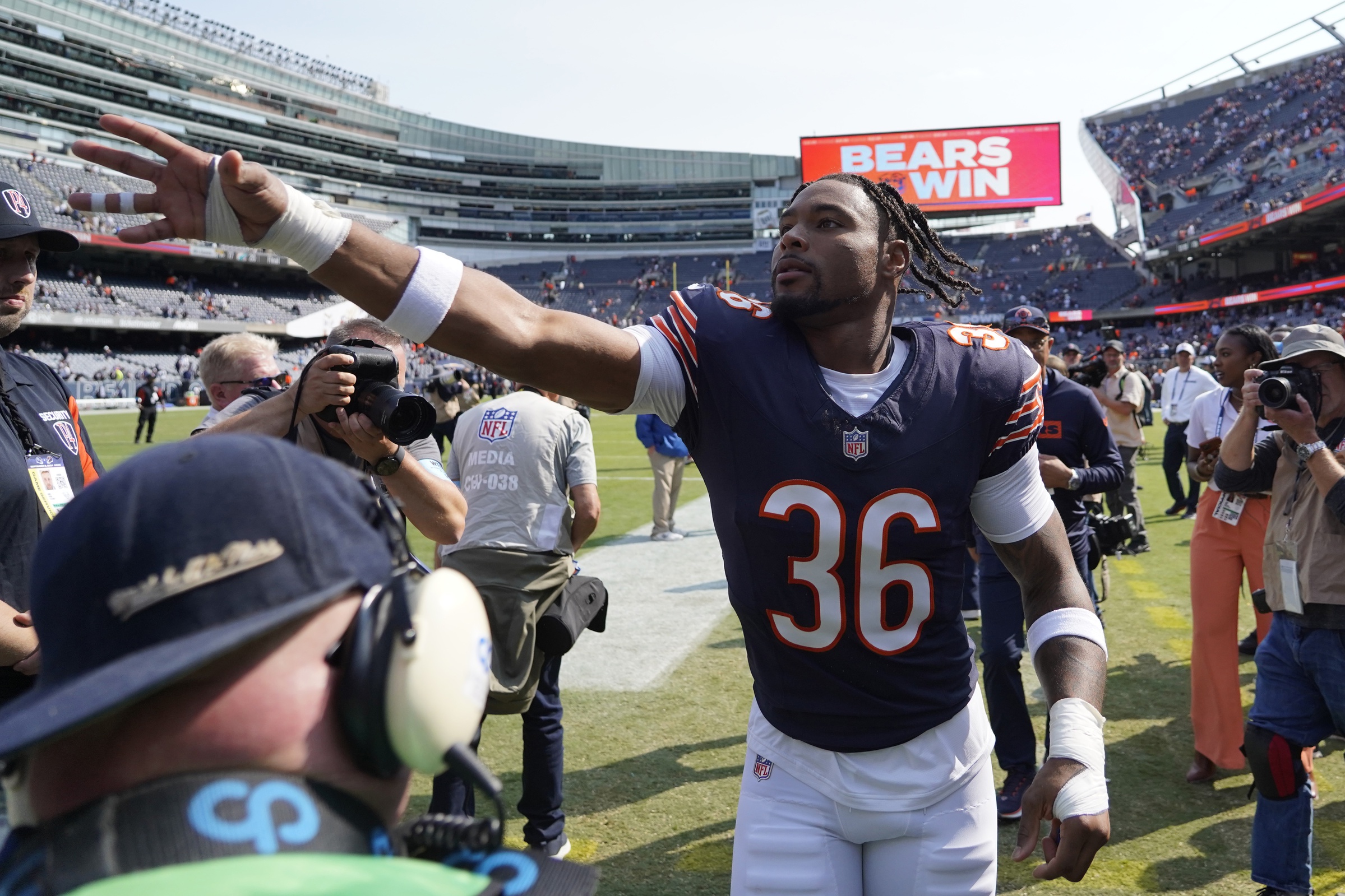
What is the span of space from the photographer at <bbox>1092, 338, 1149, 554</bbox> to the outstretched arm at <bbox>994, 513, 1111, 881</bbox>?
25.8ft

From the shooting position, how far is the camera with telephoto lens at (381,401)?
2.76 meters

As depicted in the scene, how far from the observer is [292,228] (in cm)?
169

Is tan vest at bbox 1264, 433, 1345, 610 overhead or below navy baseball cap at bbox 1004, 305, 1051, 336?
below

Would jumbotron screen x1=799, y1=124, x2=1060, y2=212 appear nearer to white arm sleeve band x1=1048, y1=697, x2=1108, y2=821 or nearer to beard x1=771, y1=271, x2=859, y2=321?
beard x1=771, y1=271, x2=859, y2=321

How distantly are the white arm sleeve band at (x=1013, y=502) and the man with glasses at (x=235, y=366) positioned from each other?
3.02 metres

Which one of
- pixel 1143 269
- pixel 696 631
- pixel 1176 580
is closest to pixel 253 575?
pixel 696 631

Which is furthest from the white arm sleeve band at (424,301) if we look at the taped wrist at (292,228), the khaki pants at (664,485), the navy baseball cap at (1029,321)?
the khaki pants at (664,485)

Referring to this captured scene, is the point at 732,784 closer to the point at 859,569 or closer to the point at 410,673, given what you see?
the point at 859,569

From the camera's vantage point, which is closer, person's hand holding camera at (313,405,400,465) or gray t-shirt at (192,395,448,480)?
person's hand holding camera at (313,405,400,465)

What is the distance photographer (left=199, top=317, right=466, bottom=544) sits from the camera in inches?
109

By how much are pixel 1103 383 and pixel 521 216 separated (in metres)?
71.7

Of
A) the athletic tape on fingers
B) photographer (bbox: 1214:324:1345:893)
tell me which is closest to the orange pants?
photographer (bbox: 1214:324:1345:893)

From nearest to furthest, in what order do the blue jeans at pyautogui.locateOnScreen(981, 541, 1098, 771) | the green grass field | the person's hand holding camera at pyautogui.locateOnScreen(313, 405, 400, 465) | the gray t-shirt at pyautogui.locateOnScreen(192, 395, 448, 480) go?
the person's hand holding camera at pyautogui.locateOnScreen(313, 405, 400, 465)
the gray t-shirt at pyautogui.locateOnScreen(192, 395, 448, 480)
the green grass field
the blue jeans at pyautogui.locateOnScreen(981, 541, 1098, 771)

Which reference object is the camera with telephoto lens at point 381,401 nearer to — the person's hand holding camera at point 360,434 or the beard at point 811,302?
the person's hand holding camera at point 360,434
